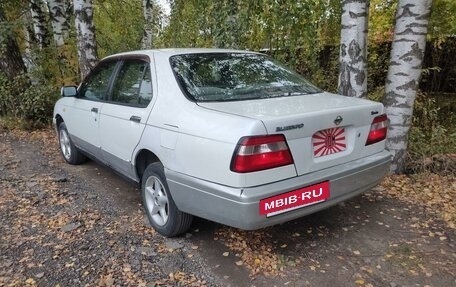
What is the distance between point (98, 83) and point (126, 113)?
1.15 metres

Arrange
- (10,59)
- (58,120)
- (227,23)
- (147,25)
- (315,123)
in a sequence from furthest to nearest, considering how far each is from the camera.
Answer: (147,25) → (10,59) → (227,23) → (58,120) → (315,123)

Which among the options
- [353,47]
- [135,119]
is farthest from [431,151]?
[135,119]

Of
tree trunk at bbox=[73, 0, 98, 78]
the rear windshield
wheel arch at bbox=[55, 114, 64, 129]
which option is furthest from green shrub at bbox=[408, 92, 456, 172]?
tree trunk at bbox=[73, 0, 98, 78]

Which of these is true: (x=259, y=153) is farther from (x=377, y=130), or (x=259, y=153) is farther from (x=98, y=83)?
(x=98, y=83)

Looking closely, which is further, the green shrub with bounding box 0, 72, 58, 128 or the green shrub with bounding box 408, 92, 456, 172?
the green shrub with bounding box 0, 72, 58, 128

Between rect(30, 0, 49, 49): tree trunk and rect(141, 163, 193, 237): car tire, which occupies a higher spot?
rect(30, 0, 49, 49): tree trunk

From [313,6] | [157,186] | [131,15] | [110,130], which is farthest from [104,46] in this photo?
[157,186]

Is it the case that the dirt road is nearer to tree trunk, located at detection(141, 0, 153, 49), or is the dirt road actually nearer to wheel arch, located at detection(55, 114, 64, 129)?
wheel arch, located at detection(55, 114, 64, 129)

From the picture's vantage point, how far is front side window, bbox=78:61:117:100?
433cm

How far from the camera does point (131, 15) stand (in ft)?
39.8

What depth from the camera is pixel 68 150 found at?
5711 millimetres

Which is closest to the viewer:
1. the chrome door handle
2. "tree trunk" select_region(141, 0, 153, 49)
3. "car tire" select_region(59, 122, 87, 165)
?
the chrome door handle

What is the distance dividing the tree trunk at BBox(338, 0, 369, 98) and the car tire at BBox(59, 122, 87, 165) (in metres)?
→ 3.70

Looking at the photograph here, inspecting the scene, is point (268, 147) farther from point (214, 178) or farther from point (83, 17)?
point (83, 17)
